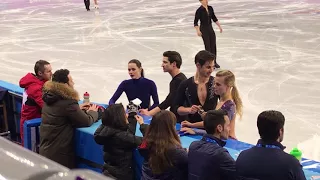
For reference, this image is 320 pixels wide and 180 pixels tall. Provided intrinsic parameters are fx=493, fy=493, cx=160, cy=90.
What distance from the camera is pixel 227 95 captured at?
13.6ft

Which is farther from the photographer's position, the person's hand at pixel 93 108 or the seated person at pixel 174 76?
the seated person at pixel 174 76

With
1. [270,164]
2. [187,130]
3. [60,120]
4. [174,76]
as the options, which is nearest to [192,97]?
[187,130]

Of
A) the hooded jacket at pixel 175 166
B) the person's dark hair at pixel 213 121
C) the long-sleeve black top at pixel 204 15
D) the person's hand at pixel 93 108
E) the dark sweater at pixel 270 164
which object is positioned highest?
the long-sleeve black top at pixel 204 15

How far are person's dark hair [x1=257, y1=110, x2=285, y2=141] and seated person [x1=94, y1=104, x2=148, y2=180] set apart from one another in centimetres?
124

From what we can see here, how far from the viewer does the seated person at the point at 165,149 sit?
3283 millimetres

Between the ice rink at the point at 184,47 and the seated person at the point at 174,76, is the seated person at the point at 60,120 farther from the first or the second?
the ice rink at the point at 184,47

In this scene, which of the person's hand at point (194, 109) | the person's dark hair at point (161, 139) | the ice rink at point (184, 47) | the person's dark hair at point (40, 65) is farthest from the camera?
the ice rink at point (184, 47)

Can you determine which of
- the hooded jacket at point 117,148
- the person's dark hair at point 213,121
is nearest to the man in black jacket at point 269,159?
the person's dark hair at point 213,121

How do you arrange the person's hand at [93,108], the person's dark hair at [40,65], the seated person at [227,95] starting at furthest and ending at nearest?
the person's dark hair at [40,65]
the person's hand at [93,108]
the seated person at [227,95]

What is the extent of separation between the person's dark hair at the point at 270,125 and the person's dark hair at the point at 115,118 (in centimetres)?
128

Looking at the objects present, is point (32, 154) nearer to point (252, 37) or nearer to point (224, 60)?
point (224, 60)

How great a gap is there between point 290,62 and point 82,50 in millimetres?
4729

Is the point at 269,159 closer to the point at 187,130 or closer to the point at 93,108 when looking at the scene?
the point at 187,130

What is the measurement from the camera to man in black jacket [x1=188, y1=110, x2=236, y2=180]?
9.78 feet
